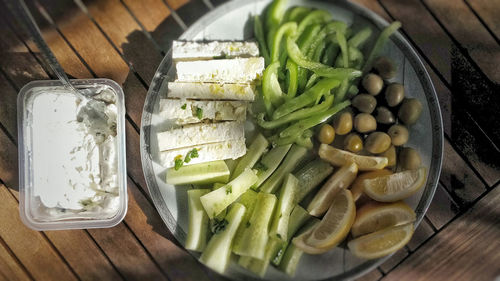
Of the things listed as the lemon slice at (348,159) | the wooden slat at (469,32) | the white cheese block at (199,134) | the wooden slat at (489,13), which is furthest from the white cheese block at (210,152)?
the wooden slat at (489,13)

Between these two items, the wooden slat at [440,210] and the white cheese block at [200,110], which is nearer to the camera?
the white cheese block at [200,110]

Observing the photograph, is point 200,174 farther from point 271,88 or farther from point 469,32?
point 469,32

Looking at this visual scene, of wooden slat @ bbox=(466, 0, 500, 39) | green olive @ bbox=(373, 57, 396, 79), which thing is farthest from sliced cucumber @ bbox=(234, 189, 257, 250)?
wooden slat @ bbox=(466, 0, 500, 39)

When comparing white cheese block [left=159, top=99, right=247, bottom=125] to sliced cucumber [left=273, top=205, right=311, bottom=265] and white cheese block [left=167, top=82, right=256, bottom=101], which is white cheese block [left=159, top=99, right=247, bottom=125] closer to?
white cheese block [left=167, top=82, right=256, bottom=101]

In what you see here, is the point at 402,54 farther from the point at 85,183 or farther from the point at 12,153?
the point at 12,153

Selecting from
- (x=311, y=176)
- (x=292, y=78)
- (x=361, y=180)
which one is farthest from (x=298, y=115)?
(x=361, y=180)

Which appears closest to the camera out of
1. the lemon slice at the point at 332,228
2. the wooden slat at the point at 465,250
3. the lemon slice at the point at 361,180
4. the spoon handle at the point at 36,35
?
the spoon handle at the point at 36,35

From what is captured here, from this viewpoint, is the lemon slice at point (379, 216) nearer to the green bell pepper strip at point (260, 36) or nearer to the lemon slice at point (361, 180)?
the lemon slice at point (361, 180)

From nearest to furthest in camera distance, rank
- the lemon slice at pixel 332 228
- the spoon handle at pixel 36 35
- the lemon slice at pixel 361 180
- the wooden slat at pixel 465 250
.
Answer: the spoon handle at pixel 36 35 → the lemon slice at pixel 332 228 → the lemon slice at pixel 361 180 → the wooden slat at pixel 465 250
